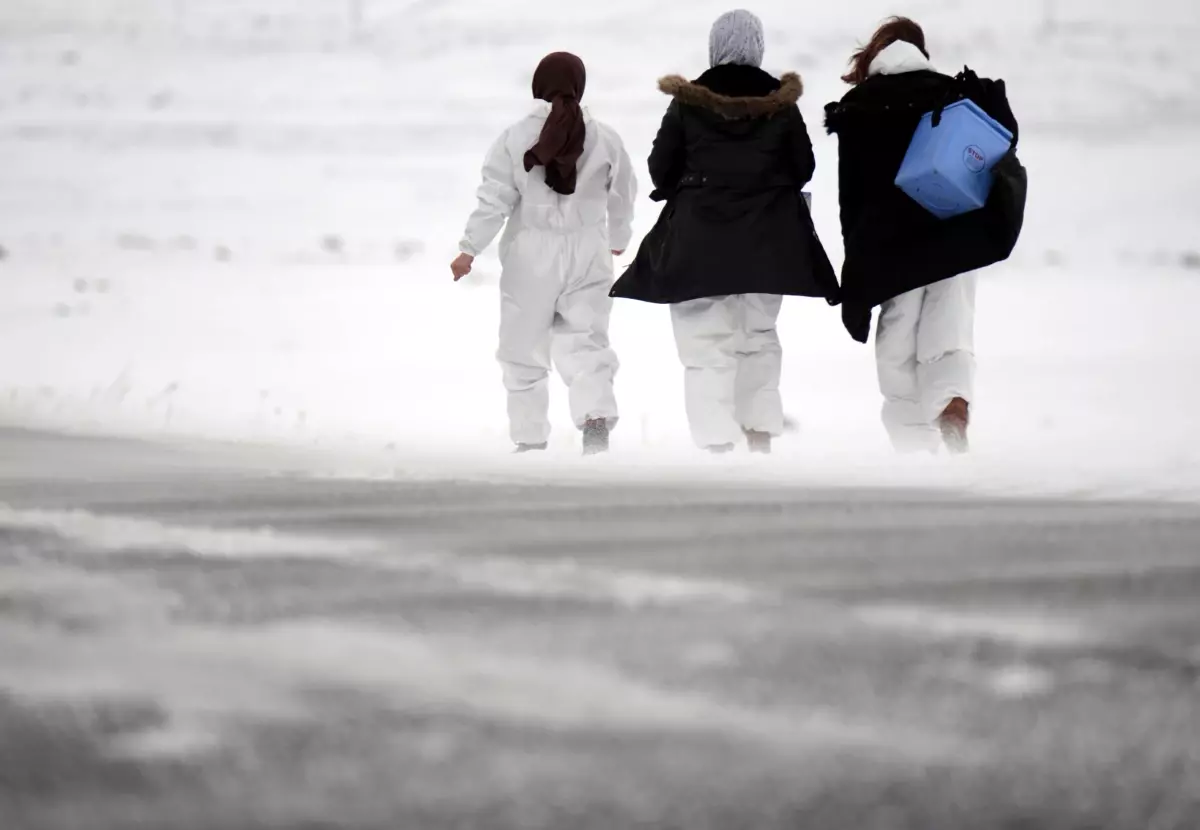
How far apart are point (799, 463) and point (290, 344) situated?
486cm

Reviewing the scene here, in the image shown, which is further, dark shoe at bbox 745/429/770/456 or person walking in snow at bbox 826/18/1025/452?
dark shoe at bbox 745/429/770/456

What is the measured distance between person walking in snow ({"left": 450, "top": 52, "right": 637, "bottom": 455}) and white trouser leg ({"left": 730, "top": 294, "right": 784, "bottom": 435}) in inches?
14.6

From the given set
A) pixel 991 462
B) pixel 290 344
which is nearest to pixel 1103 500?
pixel 991 462

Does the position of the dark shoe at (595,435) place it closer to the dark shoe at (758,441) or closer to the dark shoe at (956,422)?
the dark shoe at (758,441)

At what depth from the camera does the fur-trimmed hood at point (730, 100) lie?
4.55 metres

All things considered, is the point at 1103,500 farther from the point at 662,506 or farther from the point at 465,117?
the point at 465,117

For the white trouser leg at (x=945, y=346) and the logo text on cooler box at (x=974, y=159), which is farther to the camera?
the white trouser leg at (x=945, y=346)

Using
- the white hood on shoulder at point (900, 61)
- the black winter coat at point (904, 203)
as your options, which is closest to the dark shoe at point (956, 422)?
the black winter coat at point (904, 203)

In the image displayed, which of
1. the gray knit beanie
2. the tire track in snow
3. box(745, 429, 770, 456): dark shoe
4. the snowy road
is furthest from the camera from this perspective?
box(745, 429, 770, 456): dark shoe

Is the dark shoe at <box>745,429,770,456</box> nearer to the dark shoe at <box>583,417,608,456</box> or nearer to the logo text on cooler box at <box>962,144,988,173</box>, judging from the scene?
the dark shoe at <box>583,417,608,456</box>

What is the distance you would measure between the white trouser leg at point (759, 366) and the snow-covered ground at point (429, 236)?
9.1 inches

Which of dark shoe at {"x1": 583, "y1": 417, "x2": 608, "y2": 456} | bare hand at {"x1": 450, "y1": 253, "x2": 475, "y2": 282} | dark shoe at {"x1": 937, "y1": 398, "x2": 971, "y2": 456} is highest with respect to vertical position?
bare hand at {"x1": 450, "y1": 253, "x2": 475, "y2": 282}

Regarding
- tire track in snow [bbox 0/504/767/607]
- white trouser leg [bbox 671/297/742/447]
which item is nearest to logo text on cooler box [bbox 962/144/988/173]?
white trouser leg [bbox 671/297/742/447]

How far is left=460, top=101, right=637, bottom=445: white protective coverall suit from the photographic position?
4852mm
